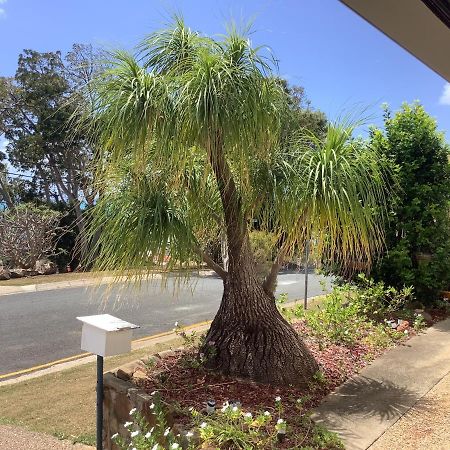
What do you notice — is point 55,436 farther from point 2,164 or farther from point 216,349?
point 2,164

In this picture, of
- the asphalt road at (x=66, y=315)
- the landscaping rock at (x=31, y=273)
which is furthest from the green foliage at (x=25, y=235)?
the asphalt road at (x=66, y=315)

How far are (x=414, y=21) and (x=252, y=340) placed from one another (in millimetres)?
2810

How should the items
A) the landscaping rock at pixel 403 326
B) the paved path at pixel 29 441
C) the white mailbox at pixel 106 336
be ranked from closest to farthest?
the white mailbox at pixel 106 336
the paved path at pixel 29 441
the landscaping rock at pixel 403 326

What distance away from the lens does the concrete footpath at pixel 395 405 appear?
3279 millimetres

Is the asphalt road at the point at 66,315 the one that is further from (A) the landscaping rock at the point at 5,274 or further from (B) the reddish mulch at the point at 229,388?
(A) the landscaping rock at the point at 5,274

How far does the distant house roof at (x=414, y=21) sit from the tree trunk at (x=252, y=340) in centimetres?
228

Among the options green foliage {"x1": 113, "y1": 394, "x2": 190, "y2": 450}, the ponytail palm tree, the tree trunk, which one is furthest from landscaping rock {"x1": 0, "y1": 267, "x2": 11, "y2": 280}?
green foliage {"x1": 113, "y1": 394, "x2": 190, "y2": 450}

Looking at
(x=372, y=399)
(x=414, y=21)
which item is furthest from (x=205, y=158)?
(x=372, y=399)

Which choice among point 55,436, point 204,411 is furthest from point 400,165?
point 55,436

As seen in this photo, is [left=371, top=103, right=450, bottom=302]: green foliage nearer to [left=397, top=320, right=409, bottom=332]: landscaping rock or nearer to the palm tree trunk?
[left=397, top=320, right=409, bottom=332]: landscaping rock

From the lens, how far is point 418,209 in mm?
7141

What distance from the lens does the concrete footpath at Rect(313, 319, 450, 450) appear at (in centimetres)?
328

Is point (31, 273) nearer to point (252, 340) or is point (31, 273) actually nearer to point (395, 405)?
point (252, 340)

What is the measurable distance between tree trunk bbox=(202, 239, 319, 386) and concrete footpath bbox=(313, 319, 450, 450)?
425 millimetres
